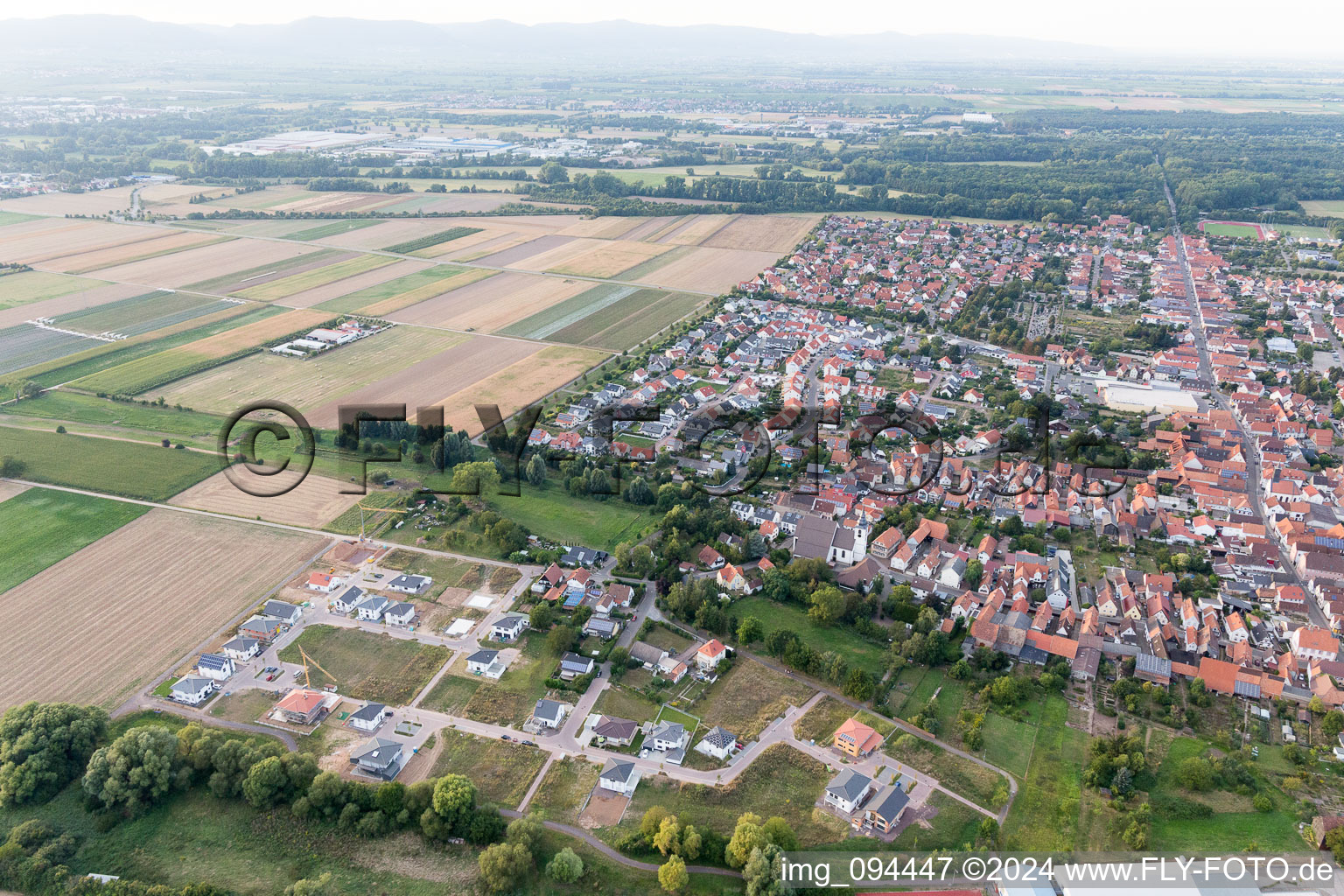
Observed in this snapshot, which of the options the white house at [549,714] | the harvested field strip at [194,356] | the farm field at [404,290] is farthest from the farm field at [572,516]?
the farm field at [404,290]

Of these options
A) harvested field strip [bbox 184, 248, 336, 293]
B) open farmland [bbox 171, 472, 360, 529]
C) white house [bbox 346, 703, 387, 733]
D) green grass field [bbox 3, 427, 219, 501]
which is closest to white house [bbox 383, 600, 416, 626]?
white house [bbox 346, 703, 387, 733]

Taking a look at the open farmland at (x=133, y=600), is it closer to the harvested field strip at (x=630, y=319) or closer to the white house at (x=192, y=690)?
the white house at (x=192, y=690)

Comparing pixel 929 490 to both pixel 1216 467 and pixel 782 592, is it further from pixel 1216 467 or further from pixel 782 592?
pixel 1216 467

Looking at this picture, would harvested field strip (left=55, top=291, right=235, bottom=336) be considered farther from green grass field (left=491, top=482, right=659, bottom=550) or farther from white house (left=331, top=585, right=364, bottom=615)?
white house (left=331, top=585, right=364, bottom=615)

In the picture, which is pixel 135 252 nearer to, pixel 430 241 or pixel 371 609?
pixel 430 241

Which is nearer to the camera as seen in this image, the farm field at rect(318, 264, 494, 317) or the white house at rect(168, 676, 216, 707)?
the white house at rect(168, 676, 216, 707)

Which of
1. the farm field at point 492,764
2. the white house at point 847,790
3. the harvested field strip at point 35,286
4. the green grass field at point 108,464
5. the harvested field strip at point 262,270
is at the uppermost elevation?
the harvested field strip at point 262,270

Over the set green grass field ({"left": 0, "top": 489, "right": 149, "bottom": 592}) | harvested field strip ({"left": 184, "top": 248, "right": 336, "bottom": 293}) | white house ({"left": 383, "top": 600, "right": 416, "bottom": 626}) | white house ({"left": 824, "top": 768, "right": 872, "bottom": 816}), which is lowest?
white house ({"left": 824, "top": 768, "right": 872, "bottom": 816})
